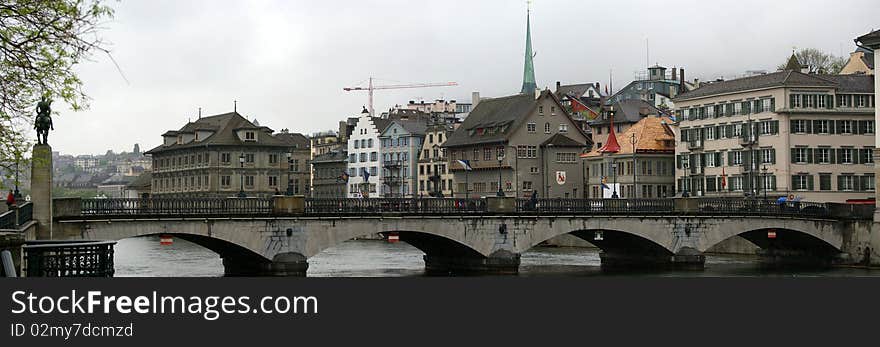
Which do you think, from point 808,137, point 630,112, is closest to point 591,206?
point 808,137

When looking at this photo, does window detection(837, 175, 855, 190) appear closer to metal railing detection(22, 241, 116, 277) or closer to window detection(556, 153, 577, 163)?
window detection(556, 153, 577, 163)

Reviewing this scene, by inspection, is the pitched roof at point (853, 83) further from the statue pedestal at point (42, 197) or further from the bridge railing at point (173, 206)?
the statue pedestal at point (42, 197)

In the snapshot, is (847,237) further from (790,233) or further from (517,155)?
(517,155)

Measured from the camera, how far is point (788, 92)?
10006 centimetres

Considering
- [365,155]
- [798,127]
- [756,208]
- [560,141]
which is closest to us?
[756,208]

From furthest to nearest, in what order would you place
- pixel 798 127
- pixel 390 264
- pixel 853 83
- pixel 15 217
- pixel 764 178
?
pixel 853 83 < pixel 798 127 < pixel 764 178 < pixel 390 264 < pixel 15 217

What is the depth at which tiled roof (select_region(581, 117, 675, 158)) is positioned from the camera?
117188 millimetres

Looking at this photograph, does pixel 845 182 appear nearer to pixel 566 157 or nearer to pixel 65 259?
pixel 566 157

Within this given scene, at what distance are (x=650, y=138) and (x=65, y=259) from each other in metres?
93.0

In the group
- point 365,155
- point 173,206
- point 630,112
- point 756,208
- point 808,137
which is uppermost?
point 630,112

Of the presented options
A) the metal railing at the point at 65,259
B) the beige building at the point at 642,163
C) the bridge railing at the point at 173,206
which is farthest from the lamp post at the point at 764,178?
the metal railing at the point at 65,259

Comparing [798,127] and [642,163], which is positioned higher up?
[798,127]

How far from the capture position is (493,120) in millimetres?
129125

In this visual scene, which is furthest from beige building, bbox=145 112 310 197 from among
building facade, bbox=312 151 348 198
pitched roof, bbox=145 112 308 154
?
building facade, bbox=312 151 348 198
